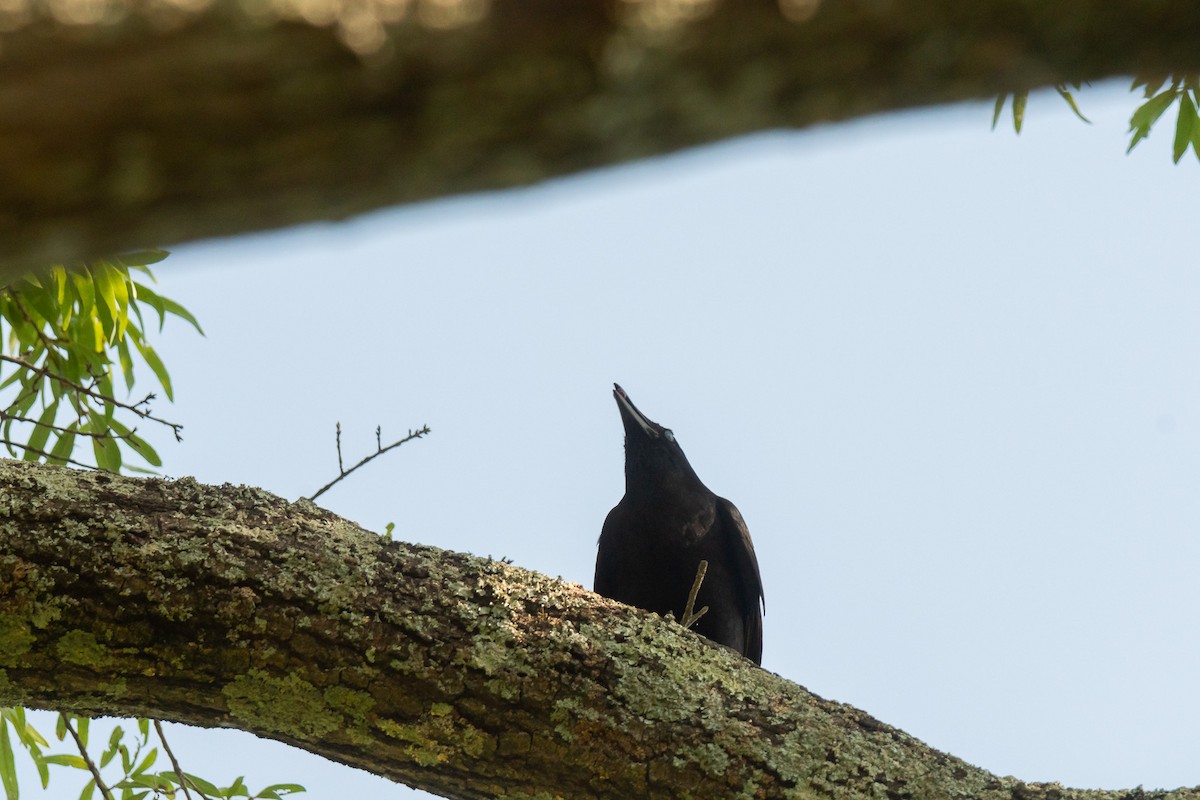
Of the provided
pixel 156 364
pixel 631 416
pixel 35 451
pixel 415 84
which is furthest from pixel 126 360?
pixel 415 84

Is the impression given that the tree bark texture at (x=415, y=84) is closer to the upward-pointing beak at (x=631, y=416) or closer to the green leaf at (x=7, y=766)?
the green leaf at (x=7, y=766)

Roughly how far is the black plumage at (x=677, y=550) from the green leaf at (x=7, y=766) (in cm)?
230

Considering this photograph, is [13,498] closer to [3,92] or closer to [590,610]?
[590,610]

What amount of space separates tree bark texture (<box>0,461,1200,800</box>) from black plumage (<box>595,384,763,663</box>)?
6.56ft

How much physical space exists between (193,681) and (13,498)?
52 centimetres

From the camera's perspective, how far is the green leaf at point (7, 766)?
11.4ft

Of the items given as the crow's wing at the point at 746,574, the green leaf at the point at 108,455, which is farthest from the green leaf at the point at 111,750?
the crow's wing at the point at 746,574

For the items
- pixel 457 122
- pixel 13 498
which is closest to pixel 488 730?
pixel 13 498

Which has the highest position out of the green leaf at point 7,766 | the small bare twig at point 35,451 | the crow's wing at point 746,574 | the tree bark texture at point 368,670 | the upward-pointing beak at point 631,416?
the upward-pointing beak at point 631,416

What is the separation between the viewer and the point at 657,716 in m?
2.11

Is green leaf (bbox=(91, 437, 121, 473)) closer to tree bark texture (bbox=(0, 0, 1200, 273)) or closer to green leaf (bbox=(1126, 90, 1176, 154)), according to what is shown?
tree bark texture (bbox=(0, 0, 1200, 273))

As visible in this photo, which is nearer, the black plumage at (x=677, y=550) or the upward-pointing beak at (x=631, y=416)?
the black plumage at (x=677, y=550)

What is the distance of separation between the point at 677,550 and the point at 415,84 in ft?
12.2

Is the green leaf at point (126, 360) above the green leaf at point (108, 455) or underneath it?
above
